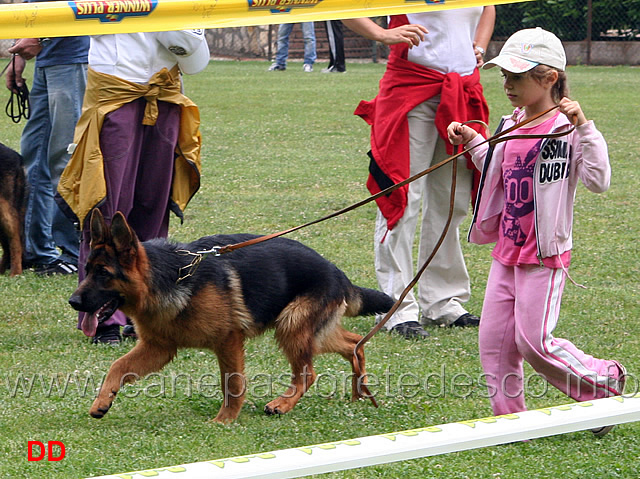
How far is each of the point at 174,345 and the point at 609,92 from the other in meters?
15.8

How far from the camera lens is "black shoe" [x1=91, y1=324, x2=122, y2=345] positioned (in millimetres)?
5480

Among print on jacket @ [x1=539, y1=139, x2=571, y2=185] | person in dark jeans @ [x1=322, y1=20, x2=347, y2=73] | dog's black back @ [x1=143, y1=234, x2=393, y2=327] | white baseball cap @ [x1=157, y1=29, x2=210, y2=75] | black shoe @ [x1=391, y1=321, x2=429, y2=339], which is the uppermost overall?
white baseball cap @ [x1=157, y1=29, x2=210, y2=75]

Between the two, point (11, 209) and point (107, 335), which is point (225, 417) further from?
point (11, 209)

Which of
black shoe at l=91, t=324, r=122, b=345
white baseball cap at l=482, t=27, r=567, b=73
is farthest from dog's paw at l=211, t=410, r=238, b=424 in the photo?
white baseball cap at l=482, t=27, r=567, b=73

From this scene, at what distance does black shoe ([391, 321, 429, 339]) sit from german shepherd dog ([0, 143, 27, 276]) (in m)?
3.16

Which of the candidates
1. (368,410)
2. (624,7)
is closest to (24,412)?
(368,410)

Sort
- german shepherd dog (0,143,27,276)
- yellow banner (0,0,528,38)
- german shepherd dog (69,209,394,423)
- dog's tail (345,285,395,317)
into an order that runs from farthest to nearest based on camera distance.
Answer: german shepherd dog (0,143,27,276), dog's tail (345,285,395,317), german shepherd dog (69,209,394,423), yellow banner (0,0,528,38)

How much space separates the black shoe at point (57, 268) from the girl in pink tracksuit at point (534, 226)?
4092mm

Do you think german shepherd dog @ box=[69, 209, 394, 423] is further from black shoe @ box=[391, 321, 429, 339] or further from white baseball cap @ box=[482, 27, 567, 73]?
white baseball cap @ box=[482, 27, 567, 73]

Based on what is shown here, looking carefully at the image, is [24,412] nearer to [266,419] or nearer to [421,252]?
[266,419]

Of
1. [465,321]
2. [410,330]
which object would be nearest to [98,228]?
[410,330]

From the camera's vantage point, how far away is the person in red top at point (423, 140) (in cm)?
554

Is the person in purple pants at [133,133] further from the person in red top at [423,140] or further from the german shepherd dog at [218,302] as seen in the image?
the person in red top at [423,140]

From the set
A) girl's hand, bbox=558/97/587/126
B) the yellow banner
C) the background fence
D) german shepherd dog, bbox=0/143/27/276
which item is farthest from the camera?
the background fence
